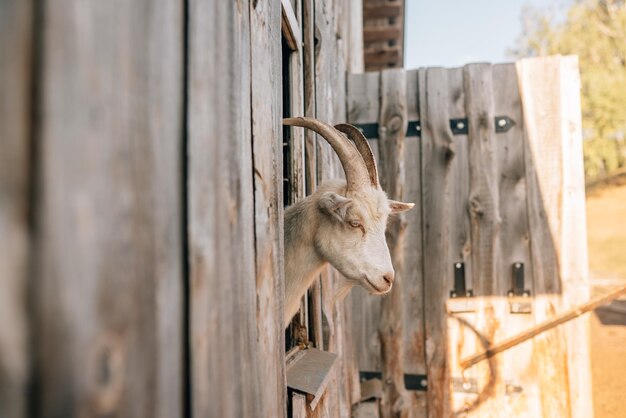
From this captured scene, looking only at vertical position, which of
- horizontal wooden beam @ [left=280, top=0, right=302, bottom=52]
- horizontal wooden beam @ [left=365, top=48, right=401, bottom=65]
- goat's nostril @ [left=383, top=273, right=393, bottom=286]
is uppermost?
horizontal wooden beam @ [left=365, top=48, right=401, bottom=65]

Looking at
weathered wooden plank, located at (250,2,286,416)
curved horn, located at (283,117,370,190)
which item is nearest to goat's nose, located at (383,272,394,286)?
curved horn, located at (283,117,370,190)

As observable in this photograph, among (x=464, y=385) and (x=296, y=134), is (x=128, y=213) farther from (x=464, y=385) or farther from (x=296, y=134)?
(x=464, y=385)

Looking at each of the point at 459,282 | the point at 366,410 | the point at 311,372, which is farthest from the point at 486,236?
the point at 311,372

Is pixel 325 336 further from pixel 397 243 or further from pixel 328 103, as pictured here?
pixel 328 103

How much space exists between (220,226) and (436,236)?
301 cm

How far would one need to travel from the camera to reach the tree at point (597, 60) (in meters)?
16.4

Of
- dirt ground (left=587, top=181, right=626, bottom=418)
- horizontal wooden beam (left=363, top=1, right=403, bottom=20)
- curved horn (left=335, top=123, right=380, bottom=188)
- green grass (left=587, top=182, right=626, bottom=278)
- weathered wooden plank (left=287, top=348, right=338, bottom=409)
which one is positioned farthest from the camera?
green grass (left=587, top=182, right=626, bottom=278)

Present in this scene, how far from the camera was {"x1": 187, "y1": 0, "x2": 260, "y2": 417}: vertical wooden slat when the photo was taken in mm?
736

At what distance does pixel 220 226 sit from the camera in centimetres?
83

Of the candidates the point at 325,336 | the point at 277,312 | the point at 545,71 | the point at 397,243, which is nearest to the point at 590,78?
the point at 545,71

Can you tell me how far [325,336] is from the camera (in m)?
2.63

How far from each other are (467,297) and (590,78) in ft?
55.5

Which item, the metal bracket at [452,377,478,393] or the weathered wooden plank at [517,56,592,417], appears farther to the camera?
the metal bracket at [452,377,478,393]

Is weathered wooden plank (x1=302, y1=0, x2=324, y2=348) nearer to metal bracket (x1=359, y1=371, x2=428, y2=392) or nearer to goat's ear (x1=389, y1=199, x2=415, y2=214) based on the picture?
goat's ear (x1=389, y1=199, x2=415, y2=214)
